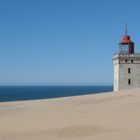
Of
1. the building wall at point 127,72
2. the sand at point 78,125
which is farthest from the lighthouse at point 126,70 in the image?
the sand at point 78,125

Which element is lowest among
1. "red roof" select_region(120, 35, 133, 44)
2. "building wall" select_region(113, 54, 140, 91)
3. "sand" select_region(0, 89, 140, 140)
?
"sand" select_region(0, 89, 140, 140)

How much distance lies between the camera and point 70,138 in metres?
13.8

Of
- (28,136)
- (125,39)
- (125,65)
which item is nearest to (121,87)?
(125,65)

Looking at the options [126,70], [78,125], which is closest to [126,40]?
[126,70]

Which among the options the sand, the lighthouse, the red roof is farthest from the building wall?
the sand

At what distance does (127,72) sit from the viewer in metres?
52.8

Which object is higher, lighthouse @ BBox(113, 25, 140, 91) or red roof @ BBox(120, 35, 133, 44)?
red roof @ BBox(120, 35, 133, 44)

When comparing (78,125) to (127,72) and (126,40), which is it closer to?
(127,72)

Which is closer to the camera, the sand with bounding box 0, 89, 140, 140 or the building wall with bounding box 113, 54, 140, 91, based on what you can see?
the sand with bounding box 0, 89, 140, 140

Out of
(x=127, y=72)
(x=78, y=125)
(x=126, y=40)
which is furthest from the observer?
(x=126, y=40)

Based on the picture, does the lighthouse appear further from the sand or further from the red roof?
the sand

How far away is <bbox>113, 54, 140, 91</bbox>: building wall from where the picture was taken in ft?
171

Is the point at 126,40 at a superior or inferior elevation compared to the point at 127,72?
superior

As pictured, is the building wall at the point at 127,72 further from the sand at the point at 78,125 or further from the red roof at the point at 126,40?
the sand at the point at 78,125
